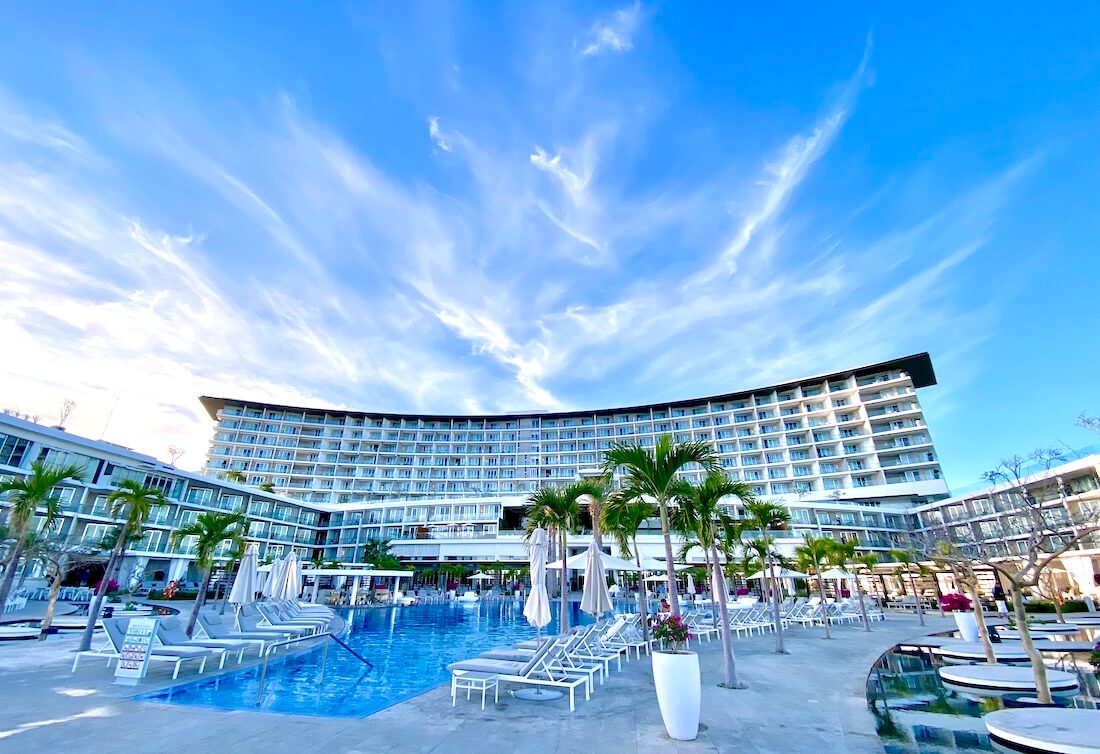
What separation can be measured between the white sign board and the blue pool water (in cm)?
76

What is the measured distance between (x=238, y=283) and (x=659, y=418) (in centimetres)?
6340

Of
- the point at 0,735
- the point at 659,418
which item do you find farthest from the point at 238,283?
the point at 659,418

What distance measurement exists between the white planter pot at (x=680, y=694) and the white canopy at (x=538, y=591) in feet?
13.1

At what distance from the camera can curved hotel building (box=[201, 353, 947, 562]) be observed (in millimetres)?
51406

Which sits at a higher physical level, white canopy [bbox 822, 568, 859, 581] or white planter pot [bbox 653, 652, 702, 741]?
white canopy [bbox 822, 568, 859, 581]

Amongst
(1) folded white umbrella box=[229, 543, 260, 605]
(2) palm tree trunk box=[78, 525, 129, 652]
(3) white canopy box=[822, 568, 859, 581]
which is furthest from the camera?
(3) white canopy box=[822, 568, 859, 581]

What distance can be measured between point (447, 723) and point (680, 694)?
2993 millimetres

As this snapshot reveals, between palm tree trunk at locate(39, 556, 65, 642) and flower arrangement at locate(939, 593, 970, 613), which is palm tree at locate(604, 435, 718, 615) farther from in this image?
flower arrangement at locate(939, 593, 970, 613)

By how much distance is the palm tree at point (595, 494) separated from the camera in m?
14.5

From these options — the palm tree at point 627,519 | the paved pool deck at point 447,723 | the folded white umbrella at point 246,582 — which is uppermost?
the palm tree at point 627,519

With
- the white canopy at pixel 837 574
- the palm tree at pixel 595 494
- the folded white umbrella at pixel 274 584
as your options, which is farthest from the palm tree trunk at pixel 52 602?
the white canopy at pixel 837 574

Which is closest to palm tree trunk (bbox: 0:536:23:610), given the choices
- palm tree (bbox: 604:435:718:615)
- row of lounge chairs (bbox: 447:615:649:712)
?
row of lounge chairs (bbox: 447:615:649:712)

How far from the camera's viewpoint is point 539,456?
7369 cm

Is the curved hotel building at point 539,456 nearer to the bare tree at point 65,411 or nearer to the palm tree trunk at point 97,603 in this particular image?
the bare tree at point 65,411
